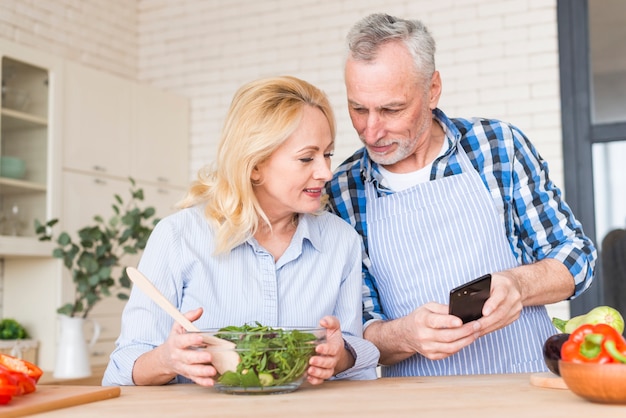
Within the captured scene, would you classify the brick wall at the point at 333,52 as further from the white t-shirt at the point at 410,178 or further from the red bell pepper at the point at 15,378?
the red bell pepper at the point at 15,378

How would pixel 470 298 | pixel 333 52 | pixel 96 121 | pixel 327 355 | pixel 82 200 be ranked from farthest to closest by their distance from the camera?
pixel 333 52 → pixel 96 121 → pixel 82 200 → pixel 470 298 → pixel 327 355

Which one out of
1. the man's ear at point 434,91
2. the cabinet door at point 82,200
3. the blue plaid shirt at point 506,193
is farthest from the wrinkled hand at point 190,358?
the cabinet door at point 82,200

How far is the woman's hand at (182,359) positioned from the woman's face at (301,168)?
478 mm

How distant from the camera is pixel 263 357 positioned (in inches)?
62.7

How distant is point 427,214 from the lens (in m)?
2.40

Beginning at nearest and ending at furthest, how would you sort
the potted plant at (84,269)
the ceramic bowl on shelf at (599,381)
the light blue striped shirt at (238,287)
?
the ceramic bowl on shelf at (599,381) → the light blue striped shirt at (238,287) → the potted plant at (84,269)

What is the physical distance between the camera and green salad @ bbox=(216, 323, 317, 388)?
5.18ft

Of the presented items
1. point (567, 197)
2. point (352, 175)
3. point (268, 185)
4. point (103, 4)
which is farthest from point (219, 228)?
point (103, 4)

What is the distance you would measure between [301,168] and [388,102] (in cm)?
37

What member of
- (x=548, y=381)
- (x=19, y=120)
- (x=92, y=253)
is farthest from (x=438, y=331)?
(x=19, y=120)

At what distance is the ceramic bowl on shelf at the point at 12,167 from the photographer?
173 inches

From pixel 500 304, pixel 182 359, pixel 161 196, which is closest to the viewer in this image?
pixel 182 359

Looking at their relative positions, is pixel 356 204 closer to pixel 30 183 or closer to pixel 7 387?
pixel 7 387

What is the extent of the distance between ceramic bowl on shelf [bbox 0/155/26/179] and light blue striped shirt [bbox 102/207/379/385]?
8.70 ft
